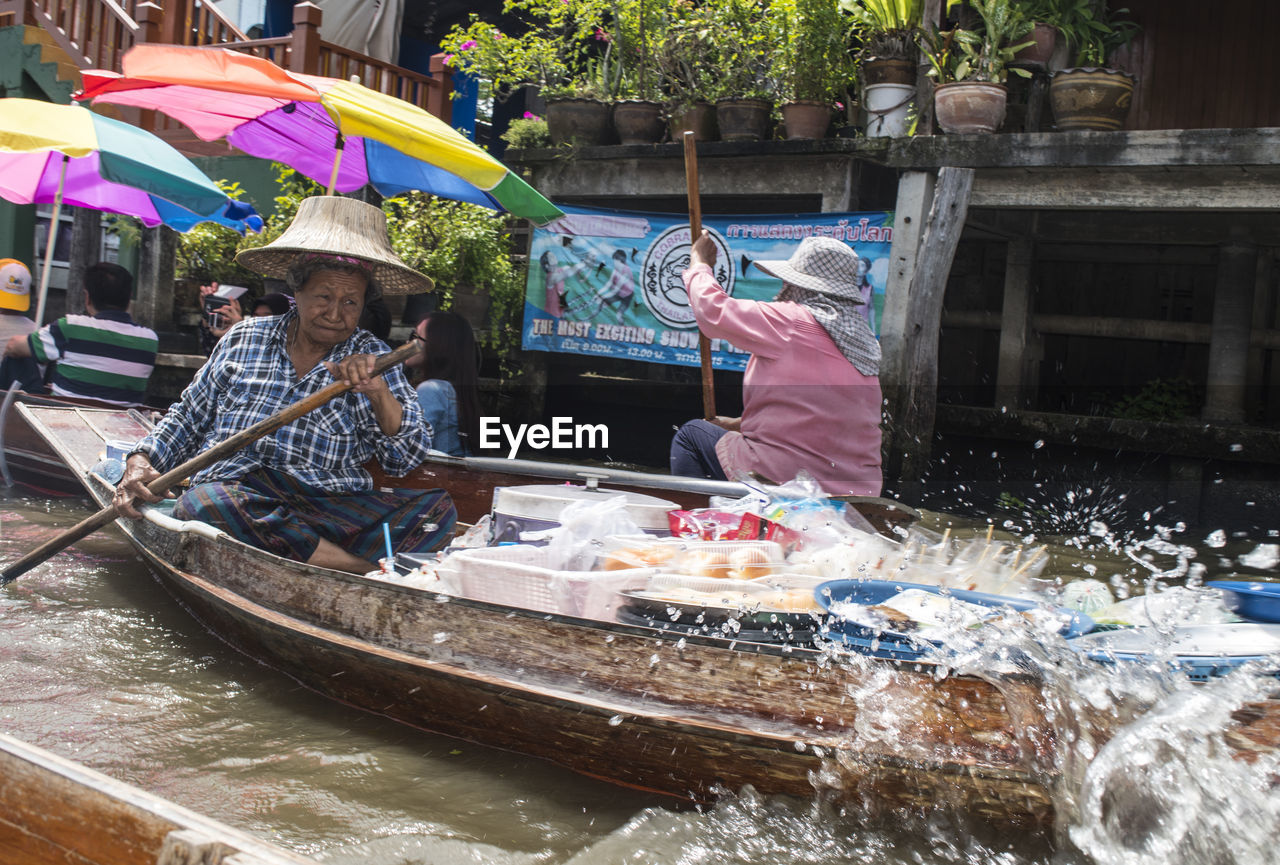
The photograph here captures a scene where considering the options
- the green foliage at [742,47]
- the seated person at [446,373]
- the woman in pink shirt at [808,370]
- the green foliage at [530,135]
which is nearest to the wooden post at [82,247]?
the green foliage at [530,135]

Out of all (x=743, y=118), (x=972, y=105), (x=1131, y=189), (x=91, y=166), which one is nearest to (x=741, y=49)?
(x=743, y=118)

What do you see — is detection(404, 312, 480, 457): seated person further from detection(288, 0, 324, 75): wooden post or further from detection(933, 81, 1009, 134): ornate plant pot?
detection(288, 0, 324, 75): wooden post

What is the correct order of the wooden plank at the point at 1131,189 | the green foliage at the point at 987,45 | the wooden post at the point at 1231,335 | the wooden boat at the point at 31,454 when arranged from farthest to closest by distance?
the wooden post at the point at 1231,335 → the green foliage at the point at 987,45 → the wooden boat at the point at 31,454 → the wooden plank at the point at 1131,189

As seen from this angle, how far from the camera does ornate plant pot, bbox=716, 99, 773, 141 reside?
25.5ft

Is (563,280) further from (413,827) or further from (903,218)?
(413,827)

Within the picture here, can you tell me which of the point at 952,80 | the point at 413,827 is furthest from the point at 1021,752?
the point at 952,80

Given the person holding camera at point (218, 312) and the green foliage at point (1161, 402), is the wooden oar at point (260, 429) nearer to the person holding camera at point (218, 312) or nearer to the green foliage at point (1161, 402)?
the person holding camera at point (218, 312)

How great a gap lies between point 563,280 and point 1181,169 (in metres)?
4.58

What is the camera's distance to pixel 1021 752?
2.36m

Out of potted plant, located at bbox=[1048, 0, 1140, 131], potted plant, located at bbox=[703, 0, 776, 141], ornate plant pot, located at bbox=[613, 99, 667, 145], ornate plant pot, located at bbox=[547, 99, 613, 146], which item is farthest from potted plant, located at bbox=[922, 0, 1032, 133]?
ornate plant pot, located at bbox=[547, 99, 613, 146]

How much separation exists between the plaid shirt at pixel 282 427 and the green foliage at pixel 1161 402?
5.75m

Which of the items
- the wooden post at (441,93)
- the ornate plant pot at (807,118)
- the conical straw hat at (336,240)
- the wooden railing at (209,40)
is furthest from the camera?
the wooden post at (441,93)

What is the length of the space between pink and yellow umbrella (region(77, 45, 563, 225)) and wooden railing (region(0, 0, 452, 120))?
140 inches

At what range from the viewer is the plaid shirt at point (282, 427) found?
150 inches
